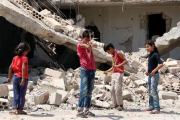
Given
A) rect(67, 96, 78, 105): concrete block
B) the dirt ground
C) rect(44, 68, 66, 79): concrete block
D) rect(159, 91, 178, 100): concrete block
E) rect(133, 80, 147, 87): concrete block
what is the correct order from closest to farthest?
the dirt ground, rect(67, 96, 78, 105): concrete block, rect(159, 91, 178, 100): concrete block, rect(44, 68, 66, 79): concrete block, rect(133, 80, 147, 87): concrete block

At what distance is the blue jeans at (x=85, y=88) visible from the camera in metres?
6.55

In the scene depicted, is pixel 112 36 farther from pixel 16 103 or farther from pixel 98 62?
pixel 16 103

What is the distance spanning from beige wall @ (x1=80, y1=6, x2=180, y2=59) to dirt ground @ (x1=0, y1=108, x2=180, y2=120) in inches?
343

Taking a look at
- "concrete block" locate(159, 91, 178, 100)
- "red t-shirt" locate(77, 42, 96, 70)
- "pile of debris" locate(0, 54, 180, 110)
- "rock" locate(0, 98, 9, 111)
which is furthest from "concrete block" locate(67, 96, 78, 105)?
"concrete block" locate(159, 91, 178, 100)

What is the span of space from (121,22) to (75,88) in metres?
7.46

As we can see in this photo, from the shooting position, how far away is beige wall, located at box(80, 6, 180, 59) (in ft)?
52.5

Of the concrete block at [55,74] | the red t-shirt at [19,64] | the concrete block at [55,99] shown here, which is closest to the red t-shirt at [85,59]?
the red t-shirt at [19,64]

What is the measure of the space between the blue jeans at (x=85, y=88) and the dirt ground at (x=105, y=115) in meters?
0.26

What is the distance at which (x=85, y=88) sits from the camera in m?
A: 6.54

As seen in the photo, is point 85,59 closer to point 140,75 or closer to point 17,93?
point 17,93

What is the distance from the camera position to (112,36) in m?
16.3

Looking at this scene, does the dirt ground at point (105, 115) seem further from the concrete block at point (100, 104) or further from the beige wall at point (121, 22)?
the beige wall at point (121, 22)

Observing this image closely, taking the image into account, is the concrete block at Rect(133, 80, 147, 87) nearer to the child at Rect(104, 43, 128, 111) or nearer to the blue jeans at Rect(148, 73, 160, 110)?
the child at Rect(104, 43, 128, 111)

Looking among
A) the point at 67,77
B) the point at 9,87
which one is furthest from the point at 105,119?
the point at 67,77
